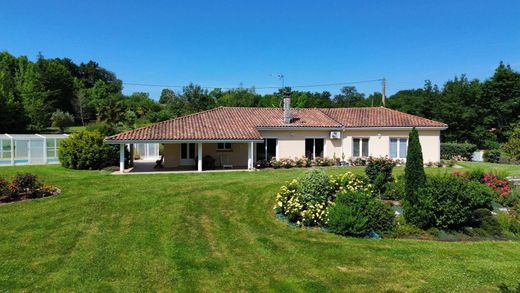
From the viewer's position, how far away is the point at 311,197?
1208cm

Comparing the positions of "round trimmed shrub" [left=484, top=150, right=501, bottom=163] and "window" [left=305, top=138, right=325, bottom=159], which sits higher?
"window" [left=305, top=138, right=325, bottom=159]

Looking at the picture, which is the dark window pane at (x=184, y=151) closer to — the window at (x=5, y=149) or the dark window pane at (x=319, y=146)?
the dark window pane at (x=319, y=146)

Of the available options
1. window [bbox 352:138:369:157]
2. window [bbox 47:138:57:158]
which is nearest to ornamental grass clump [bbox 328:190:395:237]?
window [bbox 352:138:369:157]

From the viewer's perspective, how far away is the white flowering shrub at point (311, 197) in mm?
11469

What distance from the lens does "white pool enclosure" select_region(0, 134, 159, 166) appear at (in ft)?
94.2

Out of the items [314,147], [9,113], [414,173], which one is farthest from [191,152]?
[9,113]

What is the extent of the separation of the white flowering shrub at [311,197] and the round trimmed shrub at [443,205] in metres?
2.13

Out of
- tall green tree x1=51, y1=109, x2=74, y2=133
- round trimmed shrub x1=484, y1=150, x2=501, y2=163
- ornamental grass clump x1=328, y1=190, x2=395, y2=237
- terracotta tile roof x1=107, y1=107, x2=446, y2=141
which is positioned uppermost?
tall green tree x1=51, y1=109, x2=74, y2=133

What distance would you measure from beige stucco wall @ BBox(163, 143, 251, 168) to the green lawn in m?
12.2

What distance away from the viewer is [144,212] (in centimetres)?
1242

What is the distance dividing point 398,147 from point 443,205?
18310 millimetres

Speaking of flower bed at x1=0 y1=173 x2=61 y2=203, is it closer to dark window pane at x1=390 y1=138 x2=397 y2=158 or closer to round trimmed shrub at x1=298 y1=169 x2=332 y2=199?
round trimmed shrub at x1=298 y1=169 x2=332 y2=199

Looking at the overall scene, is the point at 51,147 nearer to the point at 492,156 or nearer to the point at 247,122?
the point at 247,122

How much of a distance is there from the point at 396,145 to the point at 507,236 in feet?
59.2
